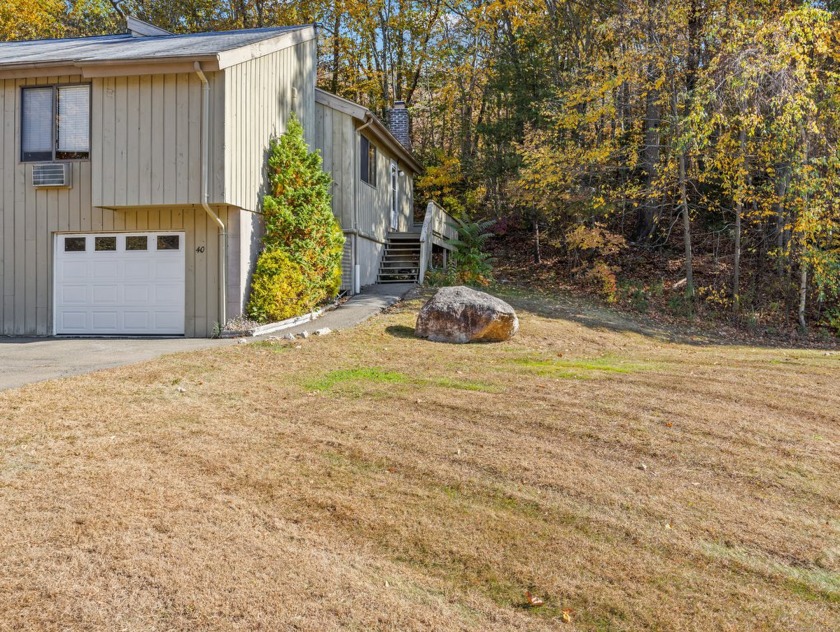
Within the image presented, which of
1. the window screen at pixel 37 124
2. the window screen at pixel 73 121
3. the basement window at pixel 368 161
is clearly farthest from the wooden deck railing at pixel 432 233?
the window screen at pixel 37 124

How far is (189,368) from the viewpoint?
24.8 feet

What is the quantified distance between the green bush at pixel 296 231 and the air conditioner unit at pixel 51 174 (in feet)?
11.7

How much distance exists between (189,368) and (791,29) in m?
12.2

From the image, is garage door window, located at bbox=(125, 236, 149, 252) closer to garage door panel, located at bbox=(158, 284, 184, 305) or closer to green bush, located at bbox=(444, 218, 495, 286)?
garage door panel, located at bbox=(158, 284, 184, 305)

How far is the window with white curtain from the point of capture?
1130 centimetres

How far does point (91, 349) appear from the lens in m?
9.52

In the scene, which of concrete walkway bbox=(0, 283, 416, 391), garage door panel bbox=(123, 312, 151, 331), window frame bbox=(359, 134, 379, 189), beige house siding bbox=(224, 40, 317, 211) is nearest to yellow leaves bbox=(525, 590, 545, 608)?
concrete walkway bbox=(0, 283, 416, 391)

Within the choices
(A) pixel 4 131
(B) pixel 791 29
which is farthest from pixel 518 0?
(A) pixel 4 131

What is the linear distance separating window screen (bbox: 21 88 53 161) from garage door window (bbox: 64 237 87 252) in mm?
1510

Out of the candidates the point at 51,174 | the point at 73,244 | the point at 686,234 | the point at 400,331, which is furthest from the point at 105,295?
the point at 686,234

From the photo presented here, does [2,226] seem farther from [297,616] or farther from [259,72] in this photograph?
[297,616]

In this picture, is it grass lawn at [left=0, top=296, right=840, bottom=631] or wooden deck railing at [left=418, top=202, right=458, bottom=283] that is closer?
grass lawn at [left=0, top=296, right=840, bottom=631]

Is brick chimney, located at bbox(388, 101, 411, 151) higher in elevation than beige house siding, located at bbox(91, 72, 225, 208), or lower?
higher

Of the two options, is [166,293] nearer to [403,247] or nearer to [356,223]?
[356,223]
